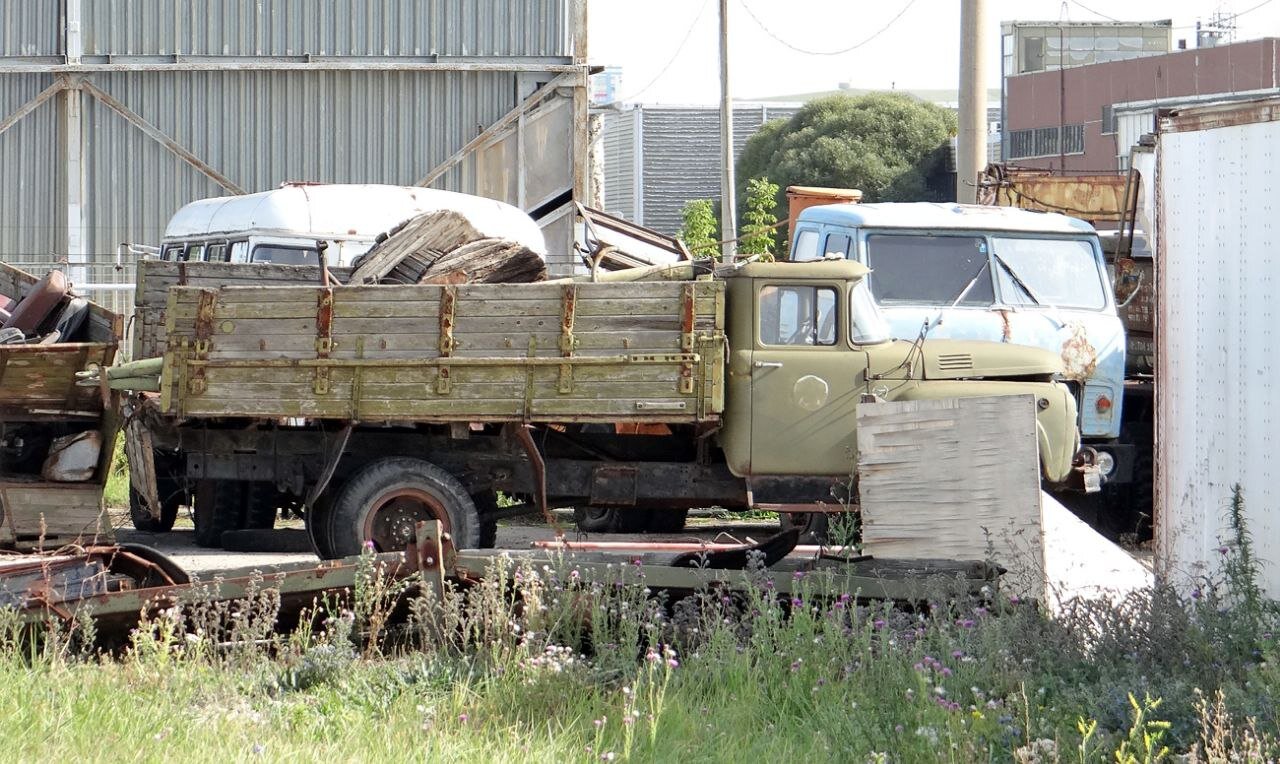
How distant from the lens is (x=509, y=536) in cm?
1145

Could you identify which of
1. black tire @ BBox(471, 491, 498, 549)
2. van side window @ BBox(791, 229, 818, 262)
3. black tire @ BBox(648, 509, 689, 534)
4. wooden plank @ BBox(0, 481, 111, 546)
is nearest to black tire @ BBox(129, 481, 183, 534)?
wooden plank @ BBox(0, 481, 111, 546)

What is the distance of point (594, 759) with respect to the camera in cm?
468

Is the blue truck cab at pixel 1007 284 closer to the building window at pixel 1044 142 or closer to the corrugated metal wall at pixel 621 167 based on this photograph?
the building window at pixel 1044 142

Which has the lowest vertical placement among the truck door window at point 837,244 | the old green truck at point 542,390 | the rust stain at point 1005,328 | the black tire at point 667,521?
the black tire at point 667,521

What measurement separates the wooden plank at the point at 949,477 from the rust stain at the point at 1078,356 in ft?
9.58

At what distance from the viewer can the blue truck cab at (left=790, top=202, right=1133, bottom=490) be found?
10516 millimetres

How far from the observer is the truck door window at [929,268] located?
10.7 metres

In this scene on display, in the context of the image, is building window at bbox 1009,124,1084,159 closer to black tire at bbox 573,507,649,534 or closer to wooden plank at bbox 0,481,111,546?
black tire at bbox 573,507,649,534

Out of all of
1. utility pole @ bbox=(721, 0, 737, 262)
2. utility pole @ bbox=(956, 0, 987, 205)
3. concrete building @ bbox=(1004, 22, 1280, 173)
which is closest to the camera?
utility pole @ bbox=(956, 0, 987, 205)

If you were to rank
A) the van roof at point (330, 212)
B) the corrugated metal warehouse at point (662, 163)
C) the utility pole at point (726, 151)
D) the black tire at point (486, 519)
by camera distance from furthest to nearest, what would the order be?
the corrugated metal warehouse at point (662, 163) → the utility pole at point (726, 151) → the van roof at point (330, 212) → the black tire at point (486, 519)

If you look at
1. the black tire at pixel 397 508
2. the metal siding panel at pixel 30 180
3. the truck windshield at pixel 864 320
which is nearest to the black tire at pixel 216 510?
the black tire at pixel 397 508

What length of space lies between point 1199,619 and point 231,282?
673 centimetres

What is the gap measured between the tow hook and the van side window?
2.62 m

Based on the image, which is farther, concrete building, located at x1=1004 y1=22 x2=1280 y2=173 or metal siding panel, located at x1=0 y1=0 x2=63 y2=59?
concrete building, located at x1=1004 y1=22 x2=1280 y2=173
